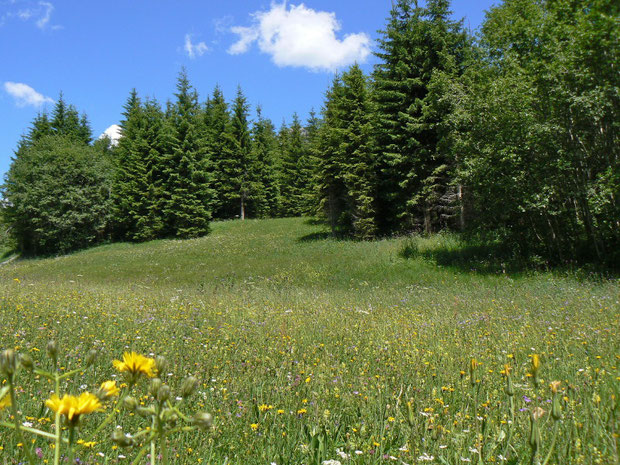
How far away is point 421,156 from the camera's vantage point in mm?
18641

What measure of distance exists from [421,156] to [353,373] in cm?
1657

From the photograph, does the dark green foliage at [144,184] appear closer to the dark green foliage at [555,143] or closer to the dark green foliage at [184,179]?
the dark green foliage at [184,179]

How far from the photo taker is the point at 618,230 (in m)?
10.4

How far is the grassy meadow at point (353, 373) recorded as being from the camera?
214 cm

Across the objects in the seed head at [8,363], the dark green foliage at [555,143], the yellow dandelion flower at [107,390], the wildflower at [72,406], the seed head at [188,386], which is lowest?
the seed head at [188,386]

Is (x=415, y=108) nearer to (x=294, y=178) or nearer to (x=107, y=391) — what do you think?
(x=107, y=391)

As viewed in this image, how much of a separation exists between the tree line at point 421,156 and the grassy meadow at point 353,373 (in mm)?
3160

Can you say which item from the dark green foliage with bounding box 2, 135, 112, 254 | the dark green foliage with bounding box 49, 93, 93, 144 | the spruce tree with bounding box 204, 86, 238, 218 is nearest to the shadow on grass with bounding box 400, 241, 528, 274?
the spruce tree with bounding box 204, 86, 238, 218

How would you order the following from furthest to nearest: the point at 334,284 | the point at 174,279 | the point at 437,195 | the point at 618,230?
the point at 437,195 → the point at 174,279 → the point at 334,284 → the point at 618,230

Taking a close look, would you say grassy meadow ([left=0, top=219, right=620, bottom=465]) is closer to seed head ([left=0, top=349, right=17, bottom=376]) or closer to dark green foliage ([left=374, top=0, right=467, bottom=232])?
seed head ([left=0, top=349, right=17, bottom=376])

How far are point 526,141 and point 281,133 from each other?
4818cm

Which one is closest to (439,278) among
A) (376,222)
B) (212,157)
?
(376,222)

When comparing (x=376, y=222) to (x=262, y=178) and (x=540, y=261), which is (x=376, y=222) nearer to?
(x=540, y=261)

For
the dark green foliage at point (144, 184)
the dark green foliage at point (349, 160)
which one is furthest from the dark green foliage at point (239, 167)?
the dark green foliage at point (349, 160)
